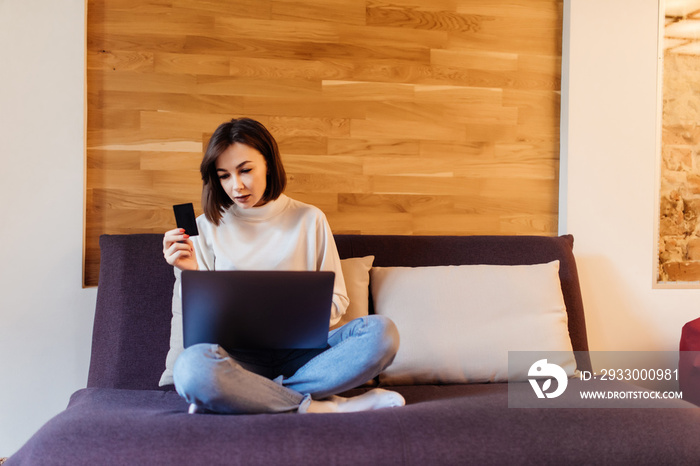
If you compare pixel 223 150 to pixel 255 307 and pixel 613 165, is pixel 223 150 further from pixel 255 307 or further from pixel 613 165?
pixel 613 165

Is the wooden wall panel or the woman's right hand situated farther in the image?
the wooden wall panel

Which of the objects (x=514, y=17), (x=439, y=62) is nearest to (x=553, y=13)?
(x=514, y=17)

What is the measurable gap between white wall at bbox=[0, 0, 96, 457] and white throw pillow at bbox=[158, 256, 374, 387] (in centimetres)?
57

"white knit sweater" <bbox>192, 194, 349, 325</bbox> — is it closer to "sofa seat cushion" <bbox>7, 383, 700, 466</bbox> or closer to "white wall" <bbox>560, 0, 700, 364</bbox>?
"sofa seat cushion" <bbox>7, 383, 700, 466</bbox>

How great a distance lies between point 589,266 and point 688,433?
3.89ft

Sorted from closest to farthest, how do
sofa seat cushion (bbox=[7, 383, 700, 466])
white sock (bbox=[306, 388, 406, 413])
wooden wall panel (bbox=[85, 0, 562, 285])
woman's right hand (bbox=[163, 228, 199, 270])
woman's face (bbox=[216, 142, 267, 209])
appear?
sofa seat cushion (bbox=[7, 383, 700, 466])
white sock (bbox=[306, 388, 406, 413])
woman's right hand (bbox=[163, 228, 199, 270])
woman's face (bbox=[216, 142, 267, 209])
wooden wall panel (bbox=[85, 0, 562, 285])

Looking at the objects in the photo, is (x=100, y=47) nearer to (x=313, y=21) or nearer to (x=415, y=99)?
(x=313, y=21)

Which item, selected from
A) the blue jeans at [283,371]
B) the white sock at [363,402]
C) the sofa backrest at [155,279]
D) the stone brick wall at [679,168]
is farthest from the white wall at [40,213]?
the stone brick wall at [679,168]

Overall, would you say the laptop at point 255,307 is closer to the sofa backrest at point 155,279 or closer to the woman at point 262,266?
the woman at point 262,266

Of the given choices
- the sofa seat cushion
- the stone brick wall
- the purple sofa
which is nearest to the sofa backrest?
the purple sofa

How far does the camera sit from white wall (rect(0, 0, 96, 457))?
2188 millimetres

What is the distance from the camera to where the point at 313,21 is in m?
2.42

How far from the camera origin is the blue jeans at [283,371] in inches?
55.6

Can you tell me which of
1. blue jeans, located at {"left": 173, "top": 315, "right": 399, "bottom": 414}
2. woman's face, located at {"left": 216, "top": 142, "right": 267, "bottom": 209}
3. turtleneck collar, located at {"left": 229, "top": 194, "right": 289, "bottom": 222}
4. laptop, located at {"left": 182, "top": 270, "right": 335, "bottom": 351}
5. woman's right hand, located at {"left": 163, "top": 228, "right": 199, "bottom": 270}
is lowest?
blue jeans, located at {"left": 173, "top": 315, "right": 399, "bottom": 414}
